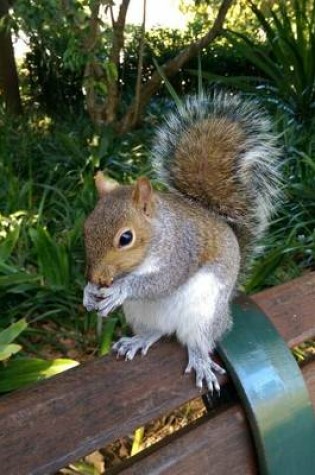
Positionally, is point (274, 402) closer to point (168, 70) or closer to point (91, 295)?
point (91, 295)

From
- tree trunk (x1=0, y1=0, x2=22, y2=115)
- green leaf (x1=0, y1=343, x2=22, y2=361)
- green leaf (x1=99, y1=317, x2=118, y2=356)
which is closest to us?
green leaf (x1=0, y1=343, x2=22, y2=361)

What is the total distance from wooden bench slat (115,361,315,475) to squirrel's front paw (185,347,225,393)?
0.14ft

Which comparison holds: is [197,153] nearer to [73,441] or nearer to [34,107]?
[73,441]

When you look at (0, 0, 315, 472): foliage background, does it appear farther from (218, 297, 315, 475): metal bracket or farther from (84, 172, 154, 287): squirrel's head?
(218, 297, 315, 475): metal bracket

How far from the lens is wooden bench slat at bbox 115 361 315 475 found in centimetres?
77

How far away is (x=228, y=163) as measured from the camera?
A: 116cm

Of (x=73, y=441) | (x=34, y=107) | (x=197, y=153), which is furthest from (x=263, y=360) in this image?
(x=34, y=107)

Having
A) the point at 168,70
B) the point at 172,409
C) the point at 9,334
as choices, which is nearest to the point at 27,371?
the point at 9,334

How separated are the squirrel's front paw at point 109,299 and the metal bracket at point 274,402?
17cm

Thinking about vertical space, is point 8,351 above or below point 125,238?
below

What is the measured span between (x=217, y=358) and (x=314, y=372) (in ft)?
0.53

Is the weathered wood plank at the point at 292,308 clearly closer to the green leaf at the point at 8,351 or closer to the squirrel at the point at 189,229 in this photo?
the squirrel at the point at 189,229

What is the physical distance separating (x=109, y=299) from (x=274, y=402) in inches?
10.6

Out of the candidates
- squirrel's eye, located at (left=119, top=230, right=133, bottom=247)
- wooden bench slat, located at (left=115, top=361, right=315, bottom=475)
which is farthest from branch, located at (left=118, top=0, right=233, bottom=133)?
wooden bench slat, located at (left=115, top=361, right=315, bottom=475)
